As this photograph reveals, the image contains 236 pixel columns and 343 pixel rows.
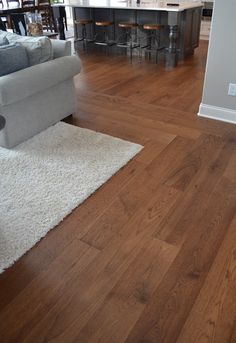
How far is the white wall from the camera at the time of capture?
273 cm

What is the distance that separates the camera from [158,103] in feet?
12.1

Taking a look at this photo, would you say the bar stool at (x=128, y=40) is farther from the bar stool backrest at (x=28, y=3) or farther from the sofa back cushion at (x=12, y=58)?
the sofa back cushion at (x=12, y=58)

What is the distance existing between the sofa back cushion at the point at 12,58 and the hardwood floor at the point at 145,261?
1111 mm

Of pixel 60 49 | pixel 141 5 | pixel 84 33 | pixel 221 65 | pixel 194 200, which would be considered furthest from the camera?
pixel 84 33


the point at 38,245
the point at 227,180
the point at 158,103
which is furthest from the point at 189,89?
the point at 38,245

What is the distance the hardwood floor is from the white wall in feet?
1.29

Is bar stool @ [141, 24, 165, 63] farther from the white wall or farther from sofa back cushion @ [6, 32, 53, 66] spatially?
sofa back cushion @ [6, 32, 53, 66]

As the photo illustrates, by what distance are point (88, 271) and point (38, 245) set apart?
14.2 inches

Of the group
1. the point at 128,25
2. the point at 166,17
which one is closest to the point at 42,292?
the point at 128,25

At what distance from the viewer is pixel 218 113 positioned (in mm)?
3217

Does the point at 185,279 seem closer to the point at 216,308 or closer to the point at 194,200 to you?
the point at 216,308

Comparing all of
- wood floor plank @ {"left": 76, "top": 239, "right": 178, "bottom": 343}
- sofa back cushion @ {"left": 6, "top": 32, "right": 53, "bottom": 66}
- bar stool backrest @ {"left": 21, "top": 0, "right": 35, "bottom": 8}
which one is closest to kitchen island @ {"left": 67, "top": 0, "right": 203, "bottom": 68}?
bar stool backrest @ {"left": 21, "top": 0, "right": 35, "bottom": 8}

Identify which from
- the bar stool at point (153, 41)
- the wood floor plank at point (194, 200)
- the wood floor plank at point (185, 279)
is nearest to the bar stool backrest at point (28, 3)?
the bar stool at point (153, 41)

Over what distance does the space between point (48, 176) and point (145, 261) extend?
107 centimetres
